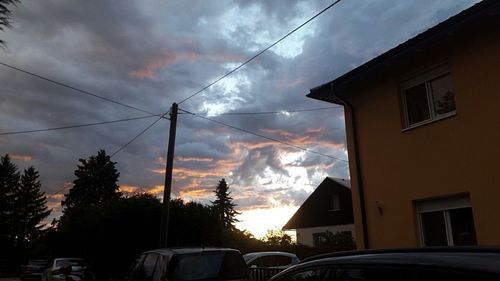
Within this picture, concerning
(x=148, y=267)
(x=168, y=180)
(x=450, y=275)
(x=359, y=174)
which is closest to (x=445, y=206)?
(x=359, y=174)

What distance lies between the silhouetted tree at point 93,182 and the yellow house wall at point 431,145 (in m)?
62.7

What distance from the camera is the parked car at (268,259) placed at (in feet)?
52.9

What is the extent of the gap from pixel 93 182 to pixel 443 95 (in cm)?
6639

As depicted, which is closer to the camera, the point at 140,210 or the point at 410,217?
the point at 410,217

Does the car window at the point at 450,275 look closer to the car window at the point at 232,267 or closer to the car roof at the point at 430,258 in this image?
the car roof at the point at 430,258

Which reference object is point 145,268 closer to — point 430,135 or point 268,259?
point 430,135

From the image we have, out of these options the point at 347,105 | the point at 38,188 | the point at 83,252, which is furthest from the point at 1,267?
the point at 347,105

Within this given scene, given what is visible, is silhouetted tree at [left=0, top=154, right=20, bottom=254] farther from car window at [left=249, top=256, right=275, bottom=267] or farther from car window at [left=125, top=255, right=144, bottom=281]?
car window at [left=125, top=255, right=144, bottom=281]

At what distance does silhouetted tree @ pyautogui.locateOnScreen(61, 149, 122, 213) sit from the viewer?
6981 centimetres

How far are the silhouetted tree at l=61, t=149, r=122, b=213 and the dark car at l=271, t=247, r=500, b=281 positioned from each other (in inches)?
2721

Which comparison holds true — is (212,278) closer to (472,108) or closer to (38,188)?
(472,108)

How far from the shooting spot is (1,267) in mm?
54281

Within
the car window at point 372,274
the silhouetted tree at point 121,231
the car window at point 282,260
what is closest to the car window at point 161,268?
the car window at point 372,274

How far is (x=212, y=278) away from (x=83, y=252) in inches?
676
